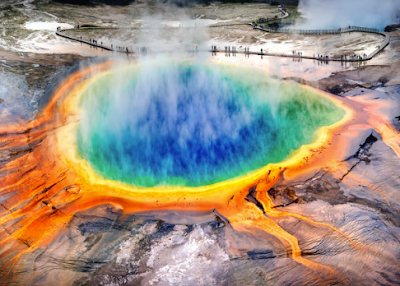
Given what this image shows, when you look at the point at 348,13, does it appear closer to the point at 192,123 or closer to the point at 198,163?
the point at 192,123

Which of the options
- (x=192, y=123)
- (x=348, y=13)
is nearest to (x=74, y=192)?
(x=192, y=123)

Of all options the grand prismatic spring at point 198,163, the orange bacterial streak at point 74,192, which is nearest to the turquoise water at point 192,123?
the grand prismatic spring at point 198,163

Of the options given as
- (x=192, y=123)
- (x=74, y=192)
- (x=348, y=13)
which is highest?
(x=348, y=13)

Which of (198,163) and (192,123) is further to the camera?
(192,123)

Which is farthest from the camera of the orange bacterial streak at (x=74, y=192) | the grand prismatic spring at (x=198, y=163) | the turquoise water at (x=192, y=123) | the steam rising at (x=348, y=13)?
the steam rising at (x=348, y=13)

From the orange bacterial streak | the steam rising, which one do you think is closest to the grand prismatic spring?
the orange bacterial streak

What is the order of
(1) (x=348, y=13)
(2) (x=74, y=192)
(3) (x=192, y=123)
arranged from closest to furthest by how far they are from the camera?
(2) (x=74, y=192), (3) (x=192, y=123), (1) (x=348, y=13)

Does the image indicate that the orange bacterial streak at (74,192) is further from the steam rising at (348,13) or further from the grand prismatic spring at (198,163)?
the steam rising at (348,13)
